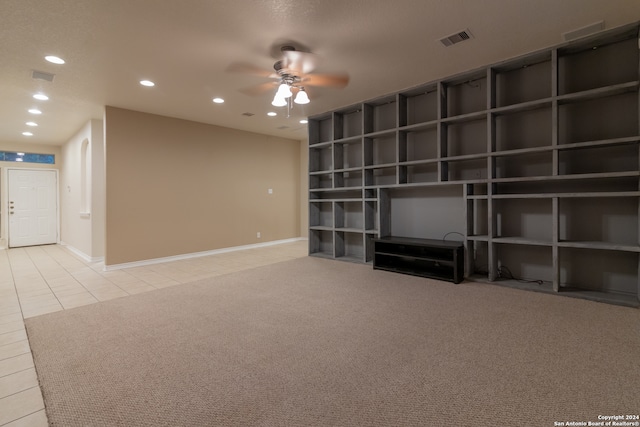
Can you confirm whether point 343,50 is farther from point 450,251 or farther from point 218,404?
point 218,404

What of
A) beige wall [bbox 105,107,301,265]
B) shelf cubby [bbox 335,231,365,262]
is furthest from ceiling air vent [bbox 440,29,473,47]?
beige wall [bbox 105,107,301,265]

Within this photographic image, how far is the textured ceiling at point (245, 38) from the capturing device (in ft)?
8.24

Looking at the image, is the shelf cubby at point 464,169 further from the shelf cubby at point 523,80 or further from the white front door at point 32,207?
the white front door at point 32,207

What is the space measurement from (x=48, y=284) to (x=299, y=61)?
4.40 m

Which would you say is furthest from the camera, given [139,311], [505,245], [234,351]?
[505,245]

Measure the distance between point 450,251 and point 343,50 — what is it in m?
2.70

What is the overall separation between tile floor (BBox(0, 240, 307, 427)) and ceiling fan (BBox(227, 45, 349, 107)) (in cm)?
272

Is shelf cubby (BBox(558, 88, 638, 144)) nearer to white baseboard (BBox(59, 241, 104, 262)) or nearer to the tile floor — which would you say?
the tile floor

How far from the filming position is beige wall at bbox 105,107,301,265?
5.01 meters

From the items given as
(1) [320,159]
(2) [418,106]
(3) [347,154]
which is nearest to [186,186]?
(1) [320,159]

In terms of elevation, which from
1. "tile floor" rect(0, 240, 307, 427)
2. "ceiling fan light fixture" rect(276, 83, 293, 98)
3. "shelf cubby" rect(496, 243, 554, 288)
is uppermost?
"ceiling fan light fixture" rect(276, 83, 293, 98)

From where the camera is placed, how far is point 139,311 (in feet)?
9.59

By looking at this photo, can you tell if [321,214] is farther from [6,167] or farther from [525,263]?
[6,167]

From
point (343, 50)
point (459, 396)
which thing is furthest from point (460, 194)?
point (459, 396)
